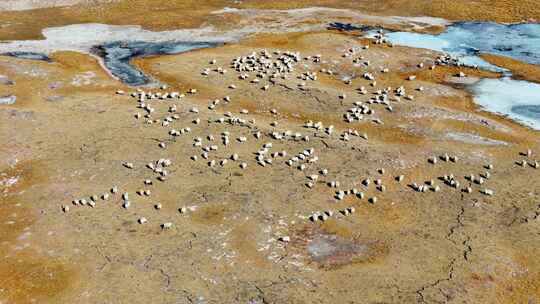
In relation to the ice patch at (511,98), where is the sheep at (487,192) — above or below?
below

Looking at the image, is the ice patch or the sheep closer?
the sheep

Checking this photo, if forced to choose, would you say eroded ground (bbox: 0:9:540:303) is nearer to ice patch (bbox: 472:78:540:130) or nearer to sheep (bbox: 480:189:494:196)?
sheep (bbox: 480:189:494:196)

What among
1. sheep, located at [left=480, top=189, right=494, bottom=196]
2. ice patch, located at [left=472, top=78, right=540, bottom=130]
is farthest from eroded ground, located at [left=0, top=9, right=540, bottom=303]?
ice patch, located at [left=472, top=78, right=540, bottom=130]

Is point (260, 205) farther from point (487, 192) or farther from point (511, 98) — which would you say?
point (511, 98)

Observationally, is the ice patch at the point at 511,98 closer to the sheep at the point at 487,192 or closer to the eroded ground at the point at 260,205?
the eroded ground at the point at 260,205

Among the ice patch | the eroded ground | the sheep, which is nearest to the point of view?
the eroded ground

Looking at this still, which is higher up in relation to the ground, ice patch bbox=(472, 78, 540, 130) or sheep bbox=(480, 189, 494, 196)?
ice patch bbox=(472, 78, 540, 130)

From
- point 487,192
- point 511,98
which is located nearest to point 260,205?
point 487,192

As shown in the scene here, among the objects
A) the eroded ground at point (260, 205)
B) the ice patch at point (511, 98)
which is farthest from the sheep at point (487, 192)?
the ice patch at point (511, 98)
